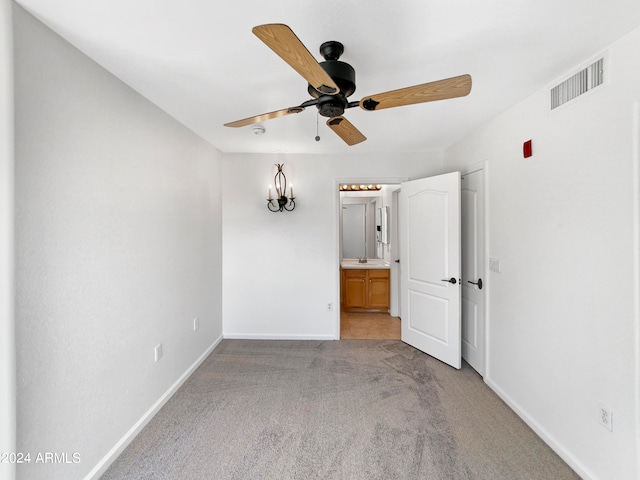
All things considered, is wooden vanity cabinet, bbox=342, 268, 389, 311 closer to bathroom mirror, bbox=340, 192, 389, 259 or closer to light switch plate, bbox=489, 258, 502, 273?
bathroom mirror, bbox=340, 192, 389, 259

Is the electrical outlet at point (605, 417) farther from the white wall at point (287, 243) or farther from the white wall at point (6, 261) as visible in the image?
the white wall at point (6, 261)

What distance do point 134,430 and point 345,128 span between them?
2.41m

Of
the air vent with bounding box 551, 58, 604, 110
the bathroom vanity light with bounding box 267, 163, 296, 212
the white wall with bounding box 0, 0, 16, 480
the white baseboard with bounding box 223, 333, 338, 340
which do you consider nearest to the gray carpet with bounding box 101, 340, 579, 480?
the white baseboard with bounding box 223, 333, 338, 340

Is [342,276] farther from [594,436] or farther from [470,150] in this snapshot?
[594,436]

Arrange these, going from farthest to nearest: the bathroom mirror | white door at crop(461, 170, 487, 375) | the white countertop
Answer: the bathroom mirror < the white countertop < white door at crop(461, 170, 487, 375)

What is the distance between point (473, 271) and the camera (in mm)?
2918

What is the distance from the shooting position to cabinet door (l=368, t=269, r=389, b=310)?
4.84m

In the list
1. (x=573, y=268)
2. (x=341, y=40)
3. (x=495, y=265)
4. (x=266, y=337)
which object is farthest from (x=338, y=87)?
(x=266, y=337)

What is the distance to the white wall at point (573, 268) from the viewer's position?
144cm

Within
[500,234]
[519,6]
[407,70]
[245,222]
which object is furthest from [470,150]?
[245,222]

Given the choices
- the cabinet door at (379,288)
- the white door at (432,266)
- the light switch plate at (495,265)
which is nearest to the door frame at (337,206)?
the white door at (432,266)

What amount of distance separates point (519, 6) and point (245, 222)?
315 centimetres

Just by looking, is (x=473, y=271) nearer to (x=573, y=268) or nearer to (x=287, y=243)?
(x=573, y=268)

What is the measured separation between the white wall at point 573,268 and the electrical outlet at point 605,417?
0.08 ft
